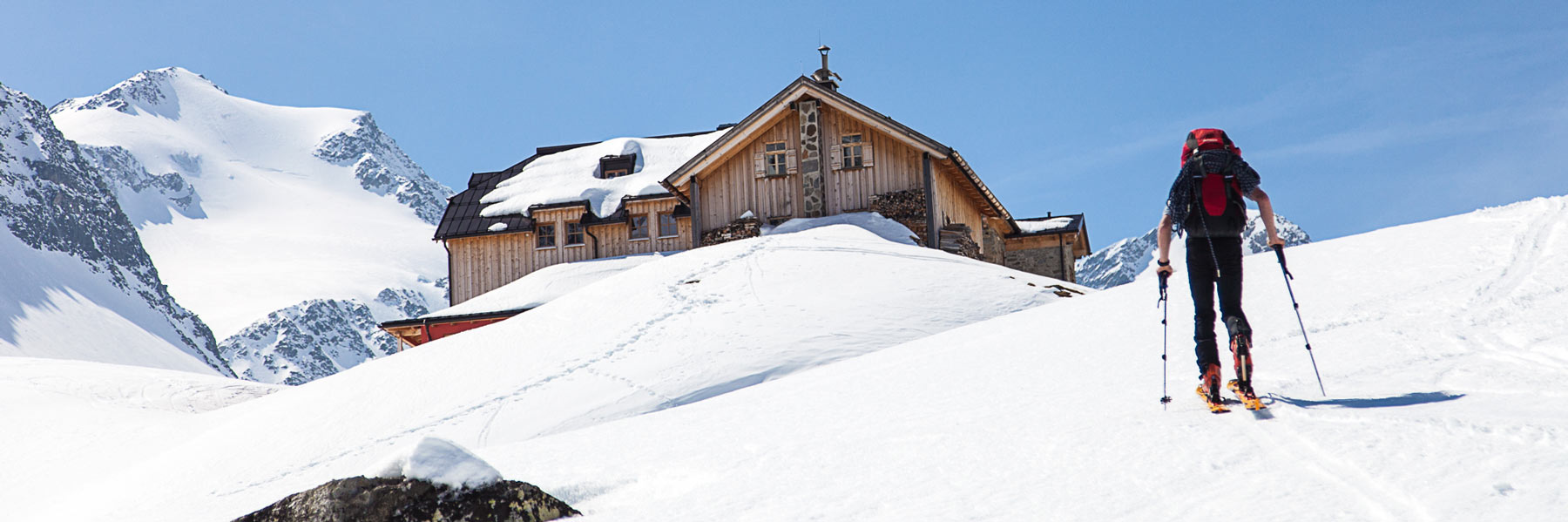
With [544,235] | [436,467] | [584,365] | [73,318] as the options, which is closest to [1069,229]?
[544,235]

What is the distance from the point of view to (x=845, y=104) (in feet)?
78.7

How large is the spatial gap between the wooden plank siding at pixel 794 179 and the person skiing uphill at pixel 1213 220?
17338 millimetres

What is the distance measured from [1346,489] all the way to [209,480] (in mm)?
8943

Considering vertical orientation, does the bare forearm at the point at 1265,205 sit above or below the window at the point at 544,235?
below

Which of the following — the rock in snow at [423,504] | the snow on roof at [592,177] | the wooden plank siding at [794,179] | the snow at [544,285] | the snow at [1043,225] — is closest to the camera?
the rock in snow at [423,504]

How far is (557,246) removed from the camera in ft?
104

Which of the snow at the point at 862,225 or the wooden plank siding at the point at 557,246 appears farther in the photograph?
the wooden plank siding at the point at 557,246

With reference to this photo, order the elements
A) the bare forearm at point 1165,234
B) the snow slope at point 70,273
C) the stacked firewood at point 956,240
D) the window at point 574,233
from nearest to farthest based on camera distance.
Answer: the bare forearm at point 1165,234 → the stacked firewood at point 956,240 → the window at point 574,233 → the snow slope at point 70,273

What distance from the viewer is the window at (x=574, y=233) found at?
104 feet

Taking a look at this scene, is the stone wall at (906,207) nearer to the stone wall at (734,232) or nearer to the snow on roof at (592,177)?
the stone wall at (734,232)

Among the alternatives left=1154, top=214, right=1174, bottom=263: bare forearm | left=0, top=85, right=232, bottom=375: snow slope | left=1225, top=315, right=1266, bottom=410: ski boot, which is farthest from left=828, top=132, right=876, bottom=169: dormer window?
left=0, top=85, right=232, bottom=375: snow slope

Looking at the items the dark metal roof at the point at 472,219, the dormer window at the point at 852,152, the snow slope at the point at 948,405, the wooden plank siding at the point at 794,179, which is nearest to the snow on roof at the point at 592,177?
the dark metal roof at the point at 472,219

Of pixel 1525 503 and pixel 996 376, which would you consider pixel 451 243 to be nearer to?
pixel 996 376

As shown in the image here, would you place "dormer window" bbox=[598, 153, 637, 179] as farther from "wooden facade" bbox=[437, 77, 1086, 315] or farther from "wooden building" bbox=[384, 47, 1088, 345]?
"wooden facade" bbox=[437, 77, 1086, 315]
